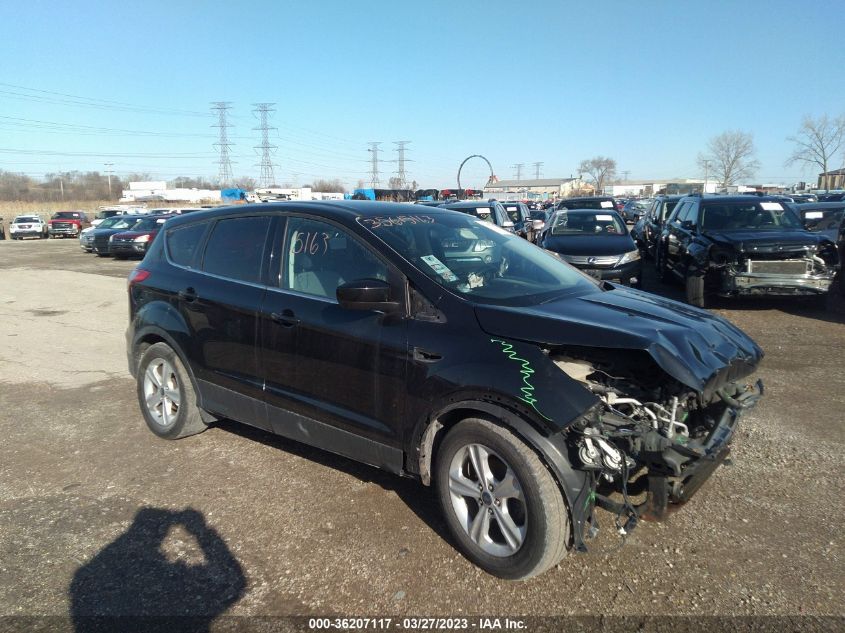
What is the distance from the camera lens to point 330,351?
358 cm

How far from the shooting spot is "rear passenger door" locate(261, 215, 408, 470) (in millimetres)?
3363

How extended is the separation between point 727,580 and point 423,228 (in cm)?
258

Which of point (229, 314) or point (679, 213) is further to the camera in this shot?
point (679, 213)

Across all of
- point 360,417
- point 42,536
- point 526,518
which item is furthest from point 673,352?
point 42,536

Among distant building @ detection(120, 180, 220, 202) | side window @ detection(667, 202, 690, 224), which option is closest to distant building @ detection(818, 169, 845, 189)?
side window @ detection(667, 202, 690, 224)

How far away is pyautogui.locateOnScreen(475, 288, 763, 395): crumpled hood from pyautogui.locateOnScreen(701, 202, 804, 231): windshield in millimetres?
7231

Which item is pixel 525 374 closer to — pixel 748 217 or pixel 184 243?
pixel 184 243

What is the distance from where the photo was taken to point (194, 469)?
4.30 m

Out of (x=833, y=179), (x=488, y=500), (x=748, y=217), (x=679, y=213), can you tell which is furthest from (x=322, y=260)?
(x=833, y=179)

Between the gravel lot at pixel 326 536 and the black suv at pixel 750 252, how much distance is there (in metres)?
3.70

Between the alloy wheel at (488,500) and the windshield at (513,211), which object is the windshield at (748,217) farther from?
the windshield at (513,211)

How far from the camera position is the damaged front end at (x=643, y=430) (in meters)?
2.79

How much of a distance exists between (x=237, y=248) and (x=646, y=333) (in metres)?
2.83

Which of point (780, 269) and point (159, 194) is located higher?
point (159, 194)
